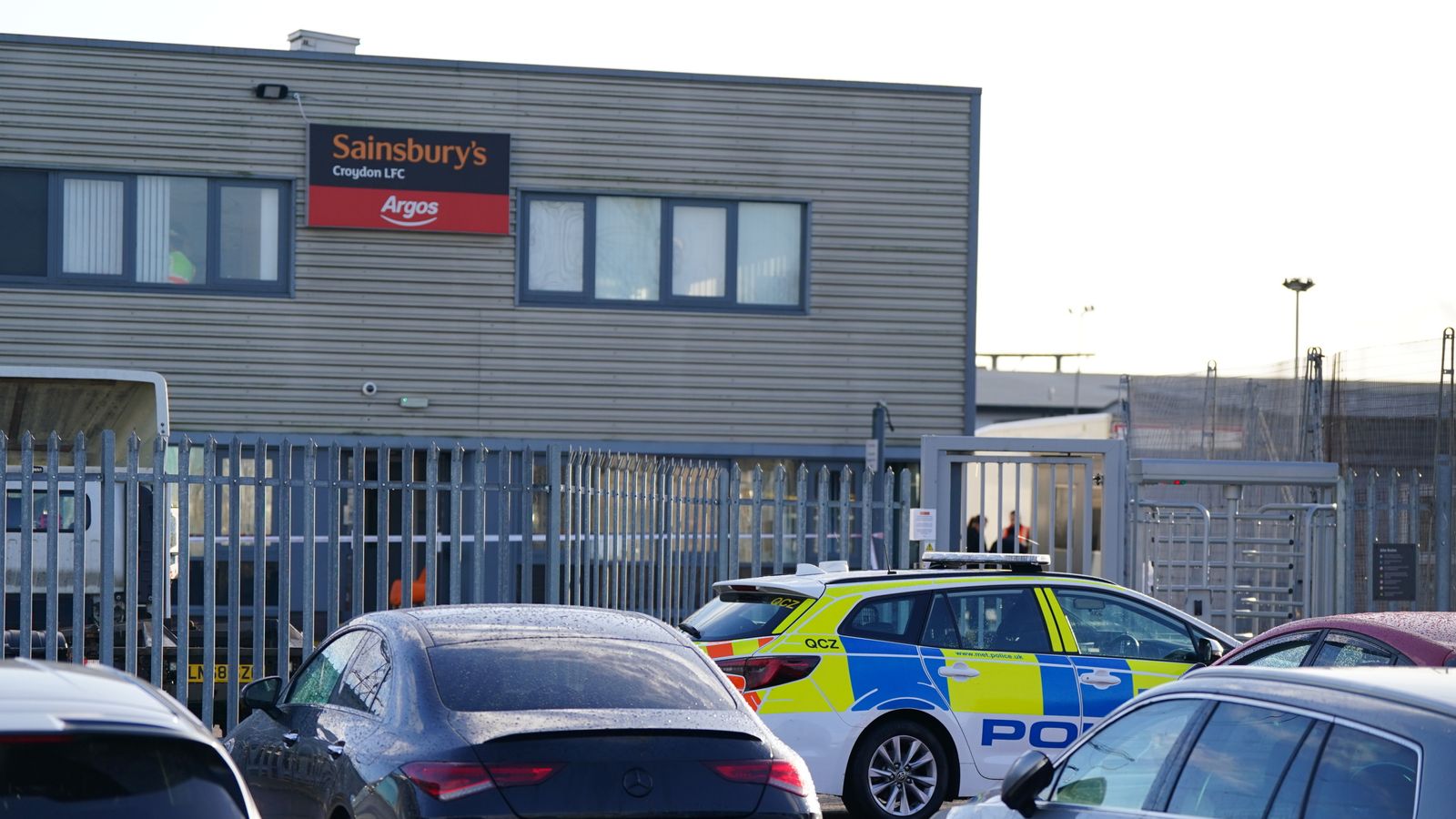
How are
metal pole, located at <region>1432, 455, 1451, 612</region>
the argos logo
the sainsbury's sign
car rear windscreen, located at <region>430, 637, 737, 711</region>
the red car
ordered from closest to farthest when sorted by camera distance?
1. car rear windscreen, located at <region>430, 637, 737, 711</region>
2. the red car
3. metal pole, located at <region>1432, 455, 1451, 612</region>
4. the sainsbury's sign
5. the argos logo

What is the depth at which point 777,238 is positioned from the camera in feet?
68.2

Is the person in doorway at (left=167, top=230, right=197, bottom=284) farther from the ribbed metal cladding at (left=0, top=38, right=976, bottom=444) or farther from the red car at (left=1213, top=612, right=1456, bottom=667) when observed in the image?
the red car at (left=1213, top=612, right=1456, bottom=667)

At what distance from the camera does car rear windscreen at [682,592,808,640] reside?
33.0 feet

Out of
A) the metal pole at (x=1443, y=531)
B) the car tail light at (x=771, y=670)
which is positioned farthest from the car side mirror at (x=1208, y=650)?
the metal pole at (x=1443, y=531)

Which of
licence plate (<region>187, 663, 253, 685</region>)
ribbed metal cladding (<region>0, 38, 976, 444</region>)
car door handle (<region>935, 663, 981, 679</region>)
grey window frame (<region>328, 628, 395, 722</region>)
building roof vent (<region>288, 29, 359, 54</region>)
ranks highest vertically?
building roof vent (<region>288, 29, 359, 54</region>)

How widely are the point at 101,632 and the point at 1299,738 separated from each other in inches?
316

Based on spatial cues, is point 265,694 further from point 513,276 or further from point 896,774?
point 513,276

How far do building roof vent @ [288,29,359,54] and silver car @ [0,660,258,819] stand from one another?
17.1 metres

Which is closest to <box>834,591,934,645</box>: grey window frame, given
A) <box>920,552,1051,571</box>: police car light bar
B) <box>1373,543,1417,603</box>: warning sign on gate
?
<box>920,552,1051,571</box>: police car light bar

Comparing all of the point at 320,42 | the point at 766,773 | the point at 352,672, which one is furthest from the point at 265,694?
the point at 320,42

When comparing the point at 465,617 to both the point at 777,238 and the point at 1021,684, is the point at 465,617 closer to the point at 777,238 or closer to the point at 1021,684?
the point at 1021,684

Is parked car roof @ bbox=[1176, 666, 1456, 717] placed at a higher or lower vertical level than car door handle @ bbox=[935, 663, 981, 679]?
higher

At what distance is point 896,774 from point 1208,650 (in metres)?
2.10

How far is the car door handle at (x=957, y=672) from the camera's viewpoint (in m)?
10.1
